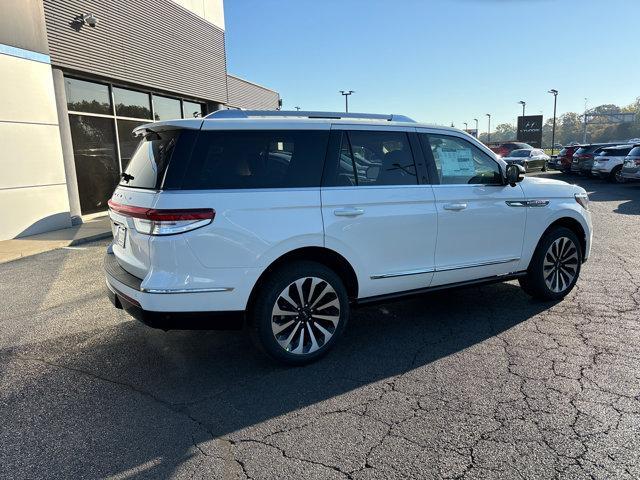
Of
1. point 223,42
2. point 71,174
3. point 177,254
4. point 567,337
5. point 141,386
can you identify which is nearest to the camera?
point 177,254

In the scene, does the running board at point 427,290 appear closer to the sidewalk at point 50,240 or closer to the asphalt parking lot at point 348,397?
the asphalt parking lot at point 348,397

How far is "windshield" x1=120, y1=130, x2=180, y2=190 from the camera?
3453 mm

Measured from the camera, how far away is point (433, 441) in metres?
2.82

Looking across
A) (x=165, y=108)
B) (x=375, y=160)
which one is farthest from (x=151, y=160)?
(x=165, y=108)

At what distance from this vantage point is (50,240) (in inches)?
370

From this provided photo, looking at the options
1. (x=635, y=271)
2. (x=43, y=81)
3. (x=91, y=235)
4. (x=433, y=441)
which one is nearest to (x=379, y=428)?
(x=433, y=441)

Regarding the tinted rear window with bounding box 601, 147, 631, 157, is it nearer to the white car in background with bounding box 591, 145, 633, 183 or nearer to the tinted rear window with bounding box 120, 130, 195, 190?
the white car in background with bounding box 591, 145, 633, 183

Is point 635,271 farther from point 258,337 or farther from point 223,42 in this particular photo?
point 223,42

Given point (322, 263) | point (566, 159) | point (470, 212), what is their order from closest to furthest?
point (322, 263) → point (470, 212) → point (566, 159)

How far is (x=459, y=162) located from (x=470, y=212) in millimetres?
501

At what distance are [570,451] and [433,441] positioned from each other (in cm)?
76

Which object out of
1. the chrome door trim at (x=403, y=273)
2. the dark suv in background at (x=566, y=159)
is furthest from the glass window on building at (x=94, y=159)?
the dark suv in background at (x=566, y=159)

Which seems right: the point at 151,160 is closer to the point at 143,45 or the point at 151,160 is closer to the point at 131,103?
the point at 131,103

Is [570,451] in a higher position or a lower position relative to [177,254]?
lower
